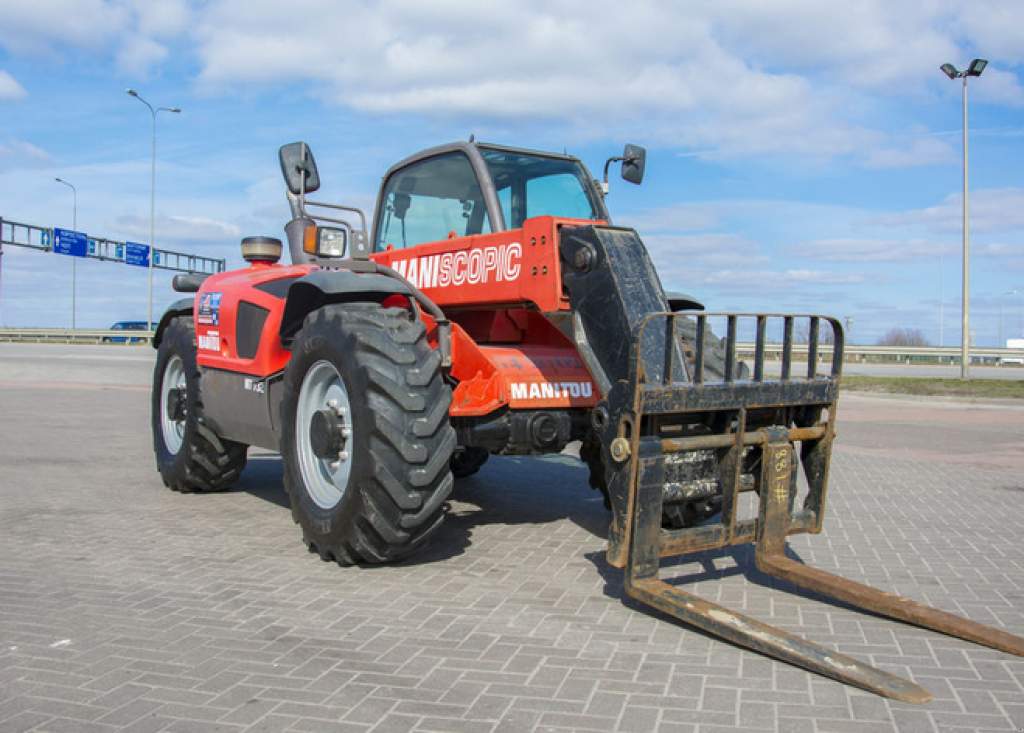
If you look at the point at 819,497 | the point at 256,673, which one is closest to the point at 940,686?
the point at 819,497

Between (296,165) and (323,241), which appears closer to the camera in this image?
(323,241)

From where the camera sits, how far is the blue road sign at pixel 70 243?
48.5m

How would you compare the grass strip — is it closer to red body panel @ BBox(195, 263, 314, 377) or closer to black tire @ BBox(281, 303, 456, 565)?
red body panel @ BBox(195, 263, 314, 377)

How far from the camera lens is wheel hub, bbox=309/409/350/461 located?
17.4 ft

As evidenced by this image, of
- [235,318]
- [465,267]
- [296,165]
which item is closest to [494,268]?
[465,267]

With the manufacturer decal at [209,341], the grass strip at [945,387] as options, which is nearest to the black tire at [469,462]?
the manufacturer decal at [209,341]

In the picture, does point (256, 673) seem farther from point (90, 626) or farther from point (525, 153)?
point (525, 153)

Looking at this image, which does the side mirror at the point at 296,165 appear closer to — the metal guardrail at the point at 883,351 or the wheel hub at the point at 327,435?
the wheel hub at the point at 327,435

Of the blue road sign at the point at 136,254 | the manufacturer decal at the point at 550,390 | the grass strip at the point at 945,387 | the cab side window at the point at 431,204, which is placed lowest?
the grass strip at the point at 945,387

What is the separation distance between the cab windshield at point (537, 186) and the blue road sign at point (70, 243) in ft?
162

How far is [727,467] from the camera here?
4.77 m

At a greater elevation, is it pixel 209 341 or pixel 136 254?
pixel 136 254

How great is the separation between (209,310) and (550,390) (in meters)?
3.43

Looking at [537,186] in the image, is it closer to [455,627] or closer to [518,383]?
[518,383]
